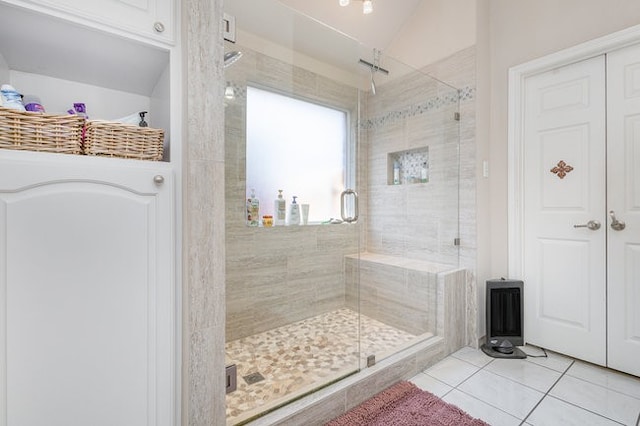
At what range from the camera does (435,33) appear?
2645 millimetres

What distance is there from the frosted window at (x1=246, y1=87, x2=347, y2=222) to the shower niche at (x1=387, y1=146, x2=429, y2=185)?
20.4 inches

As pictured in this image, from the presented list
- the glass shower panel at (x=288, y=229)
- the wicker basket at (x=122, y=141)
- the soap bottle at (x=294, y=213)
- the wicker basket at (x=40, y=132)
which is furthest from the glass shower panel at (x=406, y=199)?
the wicker basket at (x=40, y=132)

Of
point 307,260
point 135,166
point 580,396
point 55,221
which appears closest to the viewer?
point 55,221

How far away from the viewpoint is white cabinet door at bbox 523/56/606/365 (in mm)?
2078

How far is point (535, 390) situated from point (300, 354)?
56.8 inches

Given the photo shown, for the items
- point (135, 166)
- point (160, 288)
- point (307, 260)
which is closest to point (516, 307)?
point (307, 260)

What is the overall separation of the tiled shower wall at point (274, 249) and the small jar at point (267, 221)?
0.03 meters

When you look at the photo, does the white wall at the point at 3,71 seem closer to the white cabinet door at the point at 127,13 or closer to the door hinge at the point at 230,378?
the white cabinet door at the point at 127,13

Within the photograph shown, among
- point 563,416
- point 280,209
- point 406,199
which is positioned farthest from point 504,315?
point 280,209

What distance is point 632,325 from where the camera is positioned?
6.40 feet

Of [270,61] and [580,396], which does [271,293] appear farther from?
[580,396]

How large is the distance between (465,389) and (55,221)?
84.9 inches

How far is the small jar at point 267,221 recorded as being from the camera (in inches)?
90.3

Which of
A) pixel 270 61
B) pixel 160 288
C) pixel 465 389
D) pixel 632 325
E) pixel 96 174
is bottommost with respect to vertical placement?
pixel 465 389
